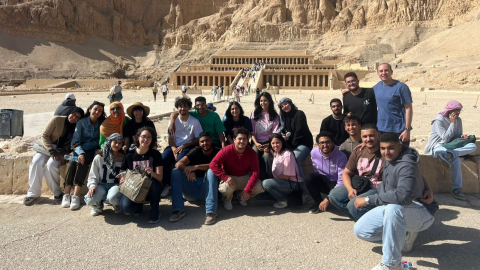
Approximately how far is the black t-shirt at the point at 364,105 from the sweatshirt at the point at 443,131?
960 mm

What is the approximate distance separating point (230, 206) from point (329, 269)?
1.85 metres

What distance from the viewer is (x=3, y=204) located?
4852 mm

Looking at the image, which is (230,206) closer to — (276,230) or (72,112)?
(276,230)

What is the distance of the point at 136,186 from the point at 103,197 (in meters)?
0.63

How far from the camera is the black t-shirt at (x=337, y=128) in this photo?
5160 millimetres

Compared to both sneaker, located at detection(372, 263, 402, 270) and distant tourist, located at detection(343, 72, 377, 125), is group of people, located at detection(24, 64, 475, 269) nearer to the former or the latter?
distant tourist, located at detection(343, 72, 377, 125)

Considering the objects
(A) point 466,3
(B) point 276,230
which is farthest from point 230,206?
(A) point 466,3

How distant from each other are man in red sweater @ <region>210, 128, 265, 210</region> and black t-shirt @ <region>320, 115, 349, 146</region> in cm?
135

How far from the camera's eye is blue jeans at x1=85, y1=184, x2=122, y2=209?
14.1ft

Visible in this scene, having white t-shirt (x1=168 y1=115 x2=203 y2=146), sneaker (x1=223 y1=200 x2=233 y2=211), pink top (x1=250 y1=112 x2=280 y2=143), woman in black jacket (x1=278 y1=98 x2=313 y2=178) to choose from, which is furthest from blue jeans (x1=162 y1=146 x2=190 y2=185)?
woman in black jacket (x1=278 y1=98 x2=313 y2=178)

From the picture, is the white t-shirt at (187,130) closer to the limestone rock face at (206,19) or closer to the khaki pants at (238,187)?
the khaki pants at (238,187)

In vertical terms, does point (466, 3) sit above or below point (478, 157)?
above

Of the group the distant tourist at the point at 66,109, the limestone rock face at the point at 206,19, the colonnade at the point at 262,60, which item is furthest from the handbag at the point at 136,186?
the limestone rock face at the point at 206,19

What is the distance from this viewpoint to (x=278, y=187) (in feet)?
15.2
